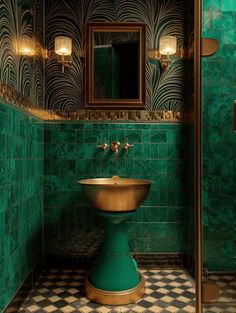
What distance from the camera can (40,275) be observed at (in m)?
2.12

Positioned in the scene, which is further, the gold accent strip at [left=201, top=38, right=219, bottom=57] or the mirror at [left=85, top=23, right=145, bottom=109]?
the mirror at [left=85, top=23, right=145, bottom=109]

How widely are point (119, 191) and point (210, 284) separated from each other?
701mm

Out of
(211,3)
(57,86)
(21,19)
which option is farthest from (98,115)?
(211,3)

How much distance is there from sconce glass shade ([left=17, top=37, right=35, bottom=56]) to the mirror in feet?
1.60

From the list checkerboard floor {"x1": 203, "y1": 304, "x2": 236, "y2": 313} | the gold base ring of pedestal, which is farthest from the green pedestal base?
checkerboard floor {"x1": 203, "y1": 304, "x2": 236, "y2": 313}

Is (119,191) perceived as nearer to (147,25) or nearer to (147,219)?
(147,219)

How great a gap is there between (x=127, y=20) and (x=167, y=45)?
1.29 feet

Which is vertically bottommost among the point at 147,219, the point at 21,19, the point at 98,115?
the point at 147,219

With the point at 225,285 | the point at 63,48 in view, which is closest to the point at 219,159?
the point at 225,285

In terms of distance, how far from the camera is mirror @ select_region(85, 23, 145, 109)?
223cm

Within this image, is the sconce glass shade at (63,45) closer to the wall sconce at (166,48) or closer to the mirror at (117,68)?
the mirror at (117,68)

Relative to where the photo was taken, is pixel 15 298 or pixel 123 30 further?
pixel 123 30

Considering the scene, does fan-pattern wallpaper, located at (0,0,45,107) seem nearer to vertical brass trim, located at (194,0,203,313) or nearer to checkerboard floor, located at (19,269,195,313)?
vertical brass trim, located at (194,0,203,313)

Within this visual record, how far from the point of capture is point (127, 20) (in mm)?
2240
